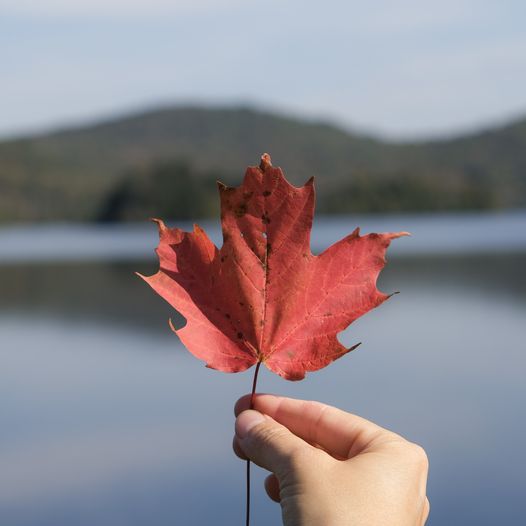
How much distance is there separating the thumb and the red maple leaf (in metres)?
0.08

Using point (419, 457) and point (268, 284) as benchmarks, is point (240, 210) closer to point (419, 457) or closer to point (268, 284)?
point (268, 284)

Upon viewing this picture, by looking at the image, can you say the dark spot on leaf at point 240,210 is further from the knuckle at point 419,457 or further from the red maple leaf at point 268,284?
the knuckle at point 419,457

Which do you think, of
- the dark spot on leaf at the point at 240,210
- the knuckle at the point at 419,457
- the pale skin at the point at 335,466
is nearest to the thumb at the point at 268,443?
the pale skin at the point at 335,466

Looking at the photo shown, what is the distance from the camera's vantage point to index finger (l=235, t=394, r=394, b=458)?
2.61ft

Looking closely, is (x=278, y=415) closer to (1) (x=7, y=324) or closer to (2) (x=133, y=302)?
(1) (x=7, y=324)

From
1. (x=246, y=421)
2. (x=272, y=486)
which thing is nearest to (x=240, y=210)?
(x=246, y=421)

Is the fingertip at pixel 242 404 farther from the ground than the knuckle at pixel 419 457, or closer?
farther from the ground

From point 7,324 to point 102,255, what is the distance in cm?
450

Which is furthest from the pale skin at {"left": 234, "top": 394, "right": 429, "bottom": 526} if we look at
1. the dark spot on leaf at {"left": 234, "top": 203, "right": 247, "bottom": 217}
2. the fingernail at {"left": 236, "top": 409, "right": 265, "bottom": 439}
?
the dark spot on leaf at {"left": 234, "top": 203, "right": 247, "bottom": 217}

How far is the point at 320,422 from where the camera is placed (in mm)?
816

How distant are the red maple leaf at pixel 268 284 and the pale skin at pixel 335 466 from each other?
92 millimetres

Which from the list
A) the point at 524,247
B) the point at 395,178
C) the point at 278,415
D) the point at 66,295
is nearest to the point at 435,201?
the point at 395,178

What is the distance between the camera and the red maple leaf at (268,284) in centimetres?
67

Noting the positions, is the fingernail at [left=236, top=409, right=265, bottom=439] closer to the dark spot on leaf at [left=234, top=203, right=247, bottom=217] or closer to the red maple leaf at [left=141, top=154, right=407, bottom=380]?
the red maple leaf at [left=141, top=154, right=407, bottom=380]
